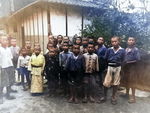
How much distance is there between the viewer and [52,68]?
332 centimetres

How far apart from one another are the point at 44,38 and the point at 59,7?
1.66 m

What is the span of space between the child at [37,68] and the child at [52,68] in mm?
149

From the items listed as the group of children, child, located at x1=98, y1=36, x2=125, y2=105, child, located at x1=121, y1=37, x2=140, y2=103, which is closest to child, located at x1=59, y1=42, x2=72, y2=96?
the group of children

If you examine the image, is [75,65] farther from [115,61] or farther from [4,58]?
[4,58]

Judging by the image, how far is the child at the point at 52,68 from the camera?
3286 millimetres

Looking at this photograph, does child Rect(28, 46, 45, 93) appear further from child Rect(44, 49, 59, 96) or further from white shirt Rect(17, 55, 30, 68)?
white shirt Rect(17, 55, 30, 68)

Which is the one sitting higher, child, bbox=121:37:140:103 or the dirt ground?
child, bbox=121:37:140:103

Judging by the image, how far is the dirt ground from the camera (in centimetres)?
272

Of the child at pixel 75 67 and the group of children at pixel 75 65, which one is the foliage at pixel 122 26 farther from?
the child at pixel 75 67

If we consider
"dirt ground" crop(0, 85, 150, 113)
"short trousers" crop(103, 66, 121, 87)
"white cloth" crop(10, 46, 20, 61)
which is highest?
"white cloth" crop(10, 46, 20, 61)

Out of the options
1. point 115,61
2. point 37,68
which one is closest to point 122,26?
point 115,61

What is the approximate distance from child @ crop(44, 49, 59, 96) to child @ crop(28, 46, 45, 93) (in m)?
0.15

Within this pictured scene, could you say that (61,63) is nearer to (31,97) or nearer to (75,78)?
(75,78)

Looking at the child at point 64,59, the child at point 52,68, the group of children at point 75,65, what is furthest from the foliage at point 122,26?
the child at point 52,68
